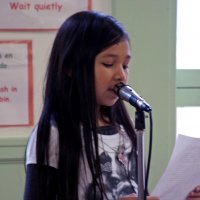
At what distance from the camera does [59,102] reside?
1.04 metres

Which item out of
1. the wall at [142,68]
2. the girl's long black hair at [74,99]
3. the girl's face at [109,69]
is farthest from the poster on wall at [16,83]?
the girl's face at [109,69]

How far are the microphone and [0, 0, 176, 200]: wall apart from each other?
63cm

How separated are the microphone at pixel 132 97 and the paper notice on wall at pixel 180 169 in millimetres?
257

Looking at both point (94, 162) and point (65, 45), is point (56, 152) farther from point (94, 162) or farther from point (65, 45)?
point (65, 45)

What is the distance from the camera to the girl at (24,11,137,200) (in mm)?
982

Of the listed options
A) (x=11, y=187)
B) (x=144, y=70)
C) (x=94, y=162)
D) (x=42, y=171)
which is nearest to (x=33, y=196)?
(x=42, y=171)

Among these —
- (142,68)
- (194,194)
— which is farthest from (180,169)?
(142,68)

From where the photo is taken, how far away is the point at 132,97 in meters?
0.82

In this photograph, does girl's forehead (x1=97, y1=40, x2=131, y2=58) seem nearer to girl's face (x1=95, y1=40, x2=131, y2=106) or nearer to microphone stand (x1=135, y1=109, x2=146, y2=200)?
girl's face (x1=95, y1=40, x2=131, y2=106)

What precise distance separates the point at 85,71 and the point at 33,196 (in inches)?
13.1

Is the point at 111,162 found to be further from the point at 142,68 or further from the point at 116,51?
the point at 142,68

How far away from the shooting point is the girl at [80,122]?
3.22ft

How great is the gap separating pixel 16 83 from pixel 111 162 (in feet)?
2.14

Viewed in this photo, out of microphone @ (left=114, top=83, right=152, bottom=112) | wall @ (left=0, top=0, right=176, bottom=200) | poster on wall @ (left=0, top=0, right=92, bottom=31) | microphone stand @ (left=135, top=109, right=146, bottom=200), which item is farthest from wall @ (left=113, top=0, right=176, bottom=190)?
microphone stand @ (left=135, top=109, right=146, bottom=200)
